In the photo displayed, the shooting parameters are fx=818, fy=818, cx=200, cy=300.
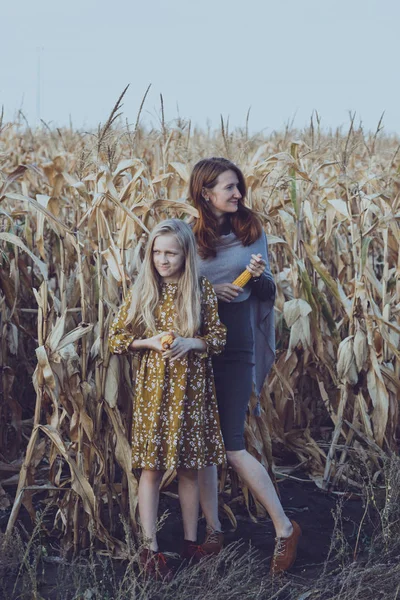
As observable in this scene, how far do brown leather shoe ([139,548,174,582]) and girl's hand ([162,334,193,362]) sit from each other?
0.79 metres

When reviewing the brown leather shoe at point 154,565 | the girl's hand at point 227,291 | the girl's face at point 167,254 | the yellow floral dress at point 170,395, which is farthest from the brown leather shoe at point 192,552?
the girl's face at point 167,254

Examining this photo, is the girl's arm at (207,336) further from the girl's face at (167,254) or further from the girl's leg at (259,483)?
the girl's leg at (259,483)

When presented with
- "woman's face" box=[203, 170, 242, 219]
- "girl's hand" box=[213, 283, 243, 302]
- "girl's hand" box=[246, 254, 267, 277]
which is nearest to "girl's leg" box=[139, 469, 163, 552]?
"girl's hand" box=[213, 283, 243, 302]

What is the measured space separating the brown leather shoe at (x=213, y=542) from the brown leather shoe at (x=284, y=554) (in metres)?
0.25

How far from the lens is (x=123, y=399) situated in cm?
372

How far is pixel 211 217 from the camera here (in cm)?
358

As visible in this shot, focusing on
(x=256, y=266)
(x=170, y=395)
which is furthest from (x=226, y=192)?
(x=170, y=395)

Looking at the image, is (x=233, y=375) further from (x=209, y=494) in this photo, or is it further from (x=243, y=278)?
(x=209, y=494)

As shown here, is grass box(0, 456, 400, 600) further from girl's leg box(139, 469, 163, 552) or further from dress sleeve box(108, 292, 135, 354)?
dress sleeve box(108, 292, 135, 354)

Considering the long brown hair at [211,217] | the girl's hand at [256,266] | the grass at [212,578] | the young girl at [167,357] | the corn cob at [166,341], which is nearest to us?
the grass at [212,578]

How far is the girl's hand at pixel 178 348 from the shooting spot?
322 cm

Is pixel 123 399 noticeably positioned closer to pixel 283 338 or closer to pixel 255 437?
pixel 255 437

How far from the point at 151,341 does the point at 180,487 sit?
68 cm

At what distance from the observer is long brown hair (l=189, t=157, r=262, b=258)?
11.6ft
